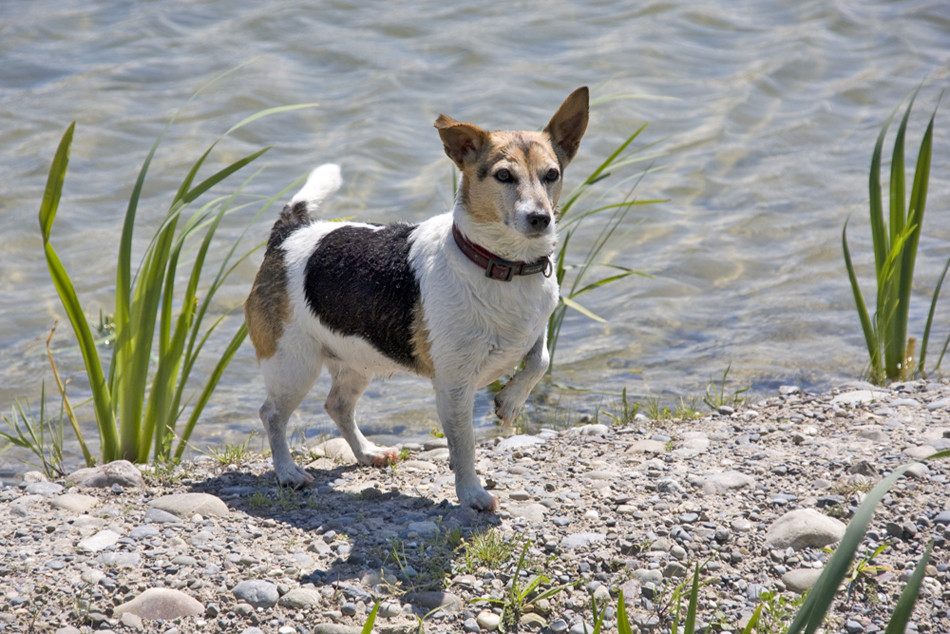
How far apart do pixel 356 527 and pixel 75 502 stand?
1.23 metres

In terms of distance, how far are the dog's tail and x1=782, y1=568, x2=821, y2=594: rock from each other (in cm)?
267

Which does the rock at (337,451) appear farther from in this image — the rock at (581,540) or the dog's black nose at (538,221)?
the dog's black nose at (538,221)

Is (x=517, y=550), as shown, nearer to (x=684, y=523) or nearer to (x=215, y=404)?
(x=684, y=523)

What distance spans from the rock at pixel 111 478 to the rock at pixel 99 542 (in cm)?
71

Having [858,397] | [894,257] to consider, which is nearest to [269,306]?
[858,397]

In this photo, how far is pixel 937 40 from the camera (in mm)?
13070

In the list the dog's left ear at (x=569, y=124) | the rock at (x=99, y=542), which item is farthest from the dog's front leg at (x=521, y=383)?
the rock at (x=99, y=542)

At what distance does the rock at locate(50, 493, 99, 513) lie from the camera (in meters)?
4.01

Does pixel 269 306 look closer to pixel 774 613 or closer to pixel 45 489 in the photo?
pixel 45 489

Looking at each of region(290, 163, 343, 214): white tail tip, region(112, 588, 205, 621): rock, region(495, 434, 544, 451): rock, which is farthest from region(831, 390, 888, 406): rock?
region(112, 588, 205, 621): rock

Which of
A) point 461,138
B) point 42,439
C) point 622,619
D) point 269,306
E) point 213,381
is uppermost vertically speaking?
point 461,138

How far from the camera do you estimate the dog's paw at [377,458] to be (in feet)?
15.4

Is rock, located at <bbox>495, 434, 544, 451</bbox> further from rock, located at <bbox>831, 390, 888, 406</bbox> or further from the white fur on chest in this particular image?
rock, located at <bbox>831, 390, 888, 406</bbox>

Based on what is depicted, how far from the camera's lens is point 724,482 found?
4039mm
